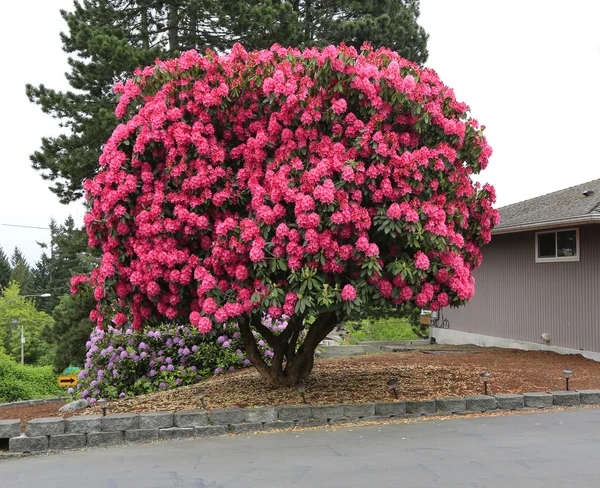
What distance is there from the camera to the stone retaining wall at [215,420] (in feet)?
21.6

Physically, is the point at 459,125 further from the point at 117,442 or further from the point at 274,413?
the point at 117,442

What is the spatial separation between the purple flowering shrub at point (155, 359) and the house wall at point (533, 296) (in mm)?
5837

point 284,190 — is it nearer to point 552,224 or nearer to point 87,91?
point 552,224

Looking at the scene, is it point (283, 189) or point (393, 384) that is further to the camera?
point (393, 384)

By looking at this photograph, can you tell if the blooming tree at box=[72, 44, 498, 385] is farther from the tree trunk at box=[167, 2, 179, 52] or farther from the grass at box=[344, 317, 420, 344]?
the grass at box=[344, 317, 420, 344]

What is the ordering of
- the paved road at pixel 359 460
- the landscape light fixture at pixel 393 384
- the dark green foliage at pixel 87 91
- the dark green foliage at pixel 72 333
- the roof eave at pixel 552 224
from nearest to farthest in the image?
the paved road at pixel 359 460, the landscape light fixture at pixel 393 384, the roof eave at pixel 552 224, the dark green foliage at pixel 87 91, the dark green foliage at pixel 72 333

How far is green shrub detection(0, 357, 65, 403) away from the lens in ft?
65.5

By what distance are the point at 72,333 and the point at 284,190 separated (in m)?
15.6

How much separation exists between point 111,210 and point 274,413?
302 cm

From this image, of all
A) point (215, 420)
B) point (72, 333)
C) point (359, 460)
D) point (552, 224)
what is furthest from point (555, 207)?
point (72, 333)

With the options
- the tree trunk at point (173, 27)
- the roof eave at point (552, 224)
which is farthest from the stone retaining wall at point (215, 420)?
the tree trunk at point (173, 27)

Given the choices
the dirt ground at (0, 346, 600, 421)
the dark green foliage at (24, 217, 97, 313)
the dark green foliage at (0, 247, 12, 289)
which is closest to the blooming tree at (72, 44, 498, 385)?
the dirt ground at (0, 346, 600, 421)

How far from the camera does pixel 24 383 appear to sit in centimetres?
2125

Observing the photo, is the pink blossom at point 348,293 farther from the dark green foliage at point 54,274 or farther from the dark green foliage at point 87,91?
the dark green foliage at point 54,274
